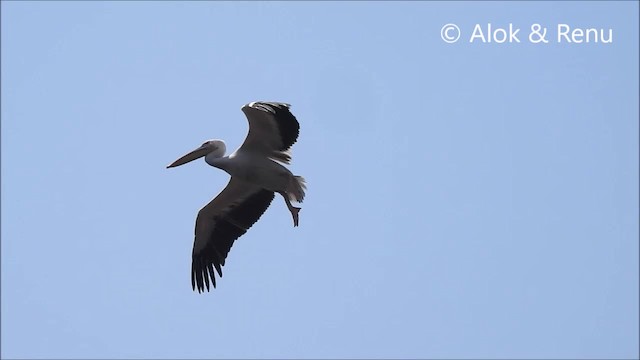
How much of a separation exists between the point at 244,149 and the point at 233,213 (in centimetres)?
140

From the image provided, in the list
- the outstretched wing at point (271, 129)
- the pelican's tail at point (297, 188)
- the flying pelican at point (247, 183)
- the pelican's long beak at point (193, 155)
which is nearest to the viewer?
the outstretched wing at point (271, 129)

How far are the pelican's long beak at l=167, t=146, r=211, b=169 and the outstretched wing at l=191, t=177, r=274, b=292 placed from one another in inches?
22.6

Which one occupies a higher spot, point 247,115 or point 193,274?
point 247,115

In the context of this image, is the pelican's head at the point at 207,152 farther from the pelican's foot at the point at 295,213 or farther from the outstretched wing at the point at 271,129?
the pelican's foot at the point at 295,213

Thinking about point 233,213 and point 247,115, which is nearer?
point 247,115

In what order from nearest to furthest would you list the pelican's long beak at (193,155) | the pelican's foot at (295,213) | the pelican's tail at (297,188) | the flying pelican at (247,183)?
the flying pelican at (247,183) < the pelican's tail at (297,188) < the pelican's foot at (295,213) < the pelican's long beak at (193,155)

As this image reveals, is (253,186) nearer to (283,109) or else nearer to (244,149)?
(244,149)

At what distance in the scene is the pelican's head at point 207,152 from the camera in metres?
14.3

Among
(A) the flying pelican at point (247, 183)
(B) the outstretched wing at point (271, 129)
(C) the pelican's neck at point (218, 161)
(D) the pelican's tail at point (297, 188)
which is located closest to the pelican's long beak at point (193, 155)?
(A) the flying pelican at point (247, 183)

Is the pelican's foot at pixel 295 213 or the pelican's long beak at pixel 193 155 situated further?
the pelican's long beak at pixel 193 155

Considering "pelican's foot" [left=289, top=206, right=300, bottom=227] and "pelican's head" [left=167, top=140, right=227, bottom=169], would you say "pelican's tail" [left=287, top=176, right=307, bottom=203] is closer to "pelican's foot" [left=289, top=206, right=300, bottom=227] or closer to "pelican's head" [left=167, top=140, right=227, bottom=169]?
"pelican's foot" [left=289, top=206, right=300, bottom=227]

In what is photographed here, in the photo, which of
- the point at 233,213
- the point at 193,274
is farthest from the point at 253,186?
the point at 193,274

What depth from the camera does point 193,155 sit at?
14906 mm

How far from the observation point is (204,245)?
15.2 m
